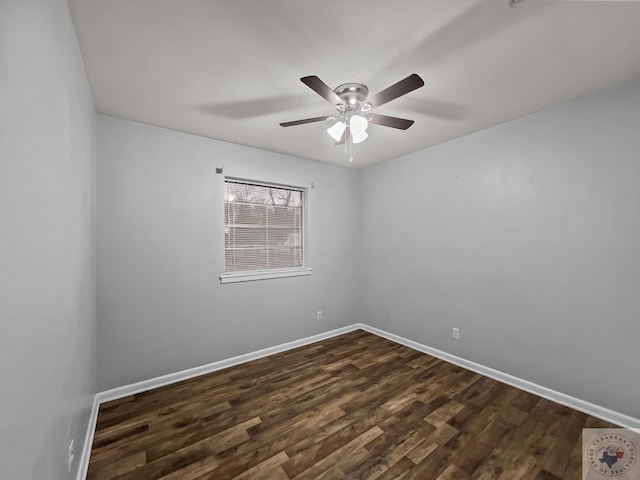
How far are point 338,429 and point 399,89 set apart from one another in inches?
93.0

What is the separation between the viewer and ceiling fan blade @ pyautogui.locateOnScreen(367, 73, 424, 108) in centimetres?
139

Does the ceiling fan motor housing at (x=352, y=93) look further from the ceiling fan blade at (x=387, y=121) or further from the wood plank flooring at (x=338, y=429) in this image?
the wood plank flooring at (x=338, y=429)

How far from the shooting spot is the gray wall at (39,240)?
70 centimetres

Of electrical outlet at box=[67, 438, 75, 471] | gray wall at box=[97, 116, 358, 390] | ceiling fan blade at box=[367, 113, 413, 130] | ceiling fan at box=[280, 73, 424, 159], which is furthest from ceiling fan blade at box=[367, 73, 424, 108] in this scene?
electrical outlet at box=[67, 438, 75, 471]

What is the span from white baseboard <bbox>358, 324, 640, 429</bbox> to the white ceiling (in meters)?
2.49

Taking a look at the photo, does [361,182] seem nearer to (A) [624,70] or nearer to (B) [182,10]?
(A) [624,70]

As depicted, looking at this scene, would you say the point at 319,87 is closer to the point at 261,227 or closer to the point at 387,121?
the point at 387,121

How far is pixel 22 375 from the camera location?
0.77 meters

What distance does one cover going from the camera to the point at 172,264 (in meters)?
2.65

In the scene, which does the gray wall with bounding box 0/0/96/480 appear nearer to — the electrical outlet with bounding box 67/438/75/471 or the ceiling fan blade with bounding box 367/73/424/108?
the electrical outlet with bounding box 67/438/75/471

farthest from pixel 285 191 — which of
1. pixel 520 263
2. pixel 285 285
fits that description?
pixel 520 263

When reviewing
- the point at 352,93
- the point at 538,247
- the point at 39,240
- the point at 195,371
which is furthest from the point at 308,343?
the point at 39,240

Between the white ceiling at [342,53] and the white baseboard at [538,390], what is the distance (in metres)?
2.49

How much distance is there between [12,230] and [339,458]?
200cm
